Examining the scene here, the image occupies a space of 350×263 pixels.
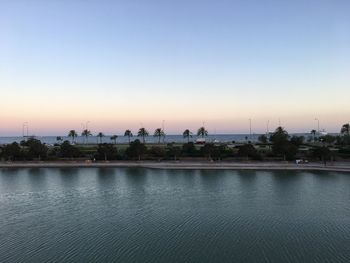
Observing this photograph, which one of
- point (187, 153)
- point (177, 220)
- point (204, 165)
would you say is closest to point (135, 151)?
point (187, 153)

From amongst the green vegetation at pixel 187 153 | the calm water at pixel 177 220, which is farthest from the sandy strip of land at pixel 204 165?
the calm water at pixel 177 220

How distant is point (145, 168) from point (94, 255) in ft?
155

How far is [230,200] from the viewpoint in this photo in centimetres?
4322

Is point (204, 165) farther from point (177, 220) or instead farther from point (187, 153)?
point (177, 220)

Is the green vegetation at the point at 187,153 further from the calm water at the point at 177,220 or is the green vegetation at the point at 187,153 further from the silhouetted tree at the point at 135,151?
the calm water at the point at 177,220

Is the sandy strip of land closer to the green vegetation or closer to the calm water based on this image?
the green vegetation

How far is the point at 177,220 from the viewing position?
34.5 meters

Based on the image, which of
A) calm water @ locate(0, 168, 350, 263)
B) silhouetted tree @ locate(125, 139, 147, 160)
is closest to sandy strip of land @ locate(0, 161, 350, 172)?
silhouetted tree @ locate(125, 139, 147, 160)

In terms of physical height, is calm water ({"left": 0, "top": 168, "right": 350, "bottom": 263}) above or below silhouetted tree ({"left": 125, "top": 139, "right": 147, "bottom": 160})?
below

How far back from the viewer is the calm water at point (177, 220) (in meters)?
26.4

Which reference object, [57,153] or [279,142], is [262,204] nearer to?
[279,142]

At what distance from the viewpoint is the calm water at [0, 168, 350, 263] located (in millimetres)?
26438

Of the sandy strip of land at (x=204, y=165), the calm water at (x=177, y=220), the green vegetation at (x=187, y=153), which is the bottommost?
the calm water at (x=177, y=220)

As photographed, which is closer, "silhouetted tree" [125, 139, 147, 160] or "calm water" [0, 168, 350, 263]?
"calm water" [0, 168, 350, 263]
